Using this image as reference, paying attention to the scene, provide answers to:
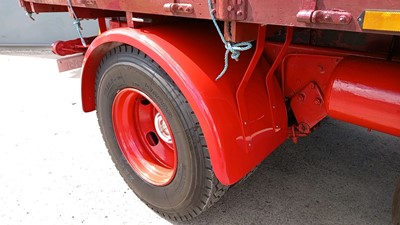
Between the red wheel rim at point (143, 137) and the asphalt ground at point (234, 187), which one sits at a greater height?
the red wheel rim at point (143, 137)

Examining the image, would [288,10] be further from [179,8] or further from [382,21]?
[179,8]

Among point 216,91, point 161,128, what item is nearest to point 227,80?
point 216,91

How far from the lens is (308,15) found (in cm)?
107

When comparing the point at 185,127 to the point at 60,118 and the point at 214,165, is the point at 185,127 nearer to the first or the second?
the point at 214,165

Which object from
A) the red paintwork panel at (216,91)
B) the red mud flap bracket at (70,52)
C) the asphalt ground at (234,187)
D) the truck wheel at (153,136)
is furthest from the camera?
the red mud flap bracket at (70,52)

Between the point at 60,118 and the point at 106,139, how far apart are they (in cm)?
167

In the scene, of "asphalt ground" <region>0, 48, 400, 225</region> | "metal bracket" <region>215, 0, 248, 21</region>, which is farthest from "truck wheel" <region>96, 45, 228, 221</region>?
"metal bracket" <region>215, 0, 248, 21</region>

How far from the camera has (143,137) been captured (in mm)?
2414

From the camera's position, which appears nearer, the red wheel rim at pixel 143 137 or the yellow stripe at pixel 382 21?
the yellow stripe at pixel 382 21

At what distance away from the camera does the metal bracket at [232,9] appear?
126cm

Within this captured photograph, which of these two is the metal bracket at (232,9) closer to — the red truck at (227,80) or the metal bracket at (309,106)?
the red truck at (227,80)

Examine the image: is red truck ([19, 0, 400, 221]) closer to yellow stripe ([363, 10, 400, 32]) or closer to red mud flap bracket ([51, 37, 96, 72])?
yellow stripe ([363, 10, 400, 32])

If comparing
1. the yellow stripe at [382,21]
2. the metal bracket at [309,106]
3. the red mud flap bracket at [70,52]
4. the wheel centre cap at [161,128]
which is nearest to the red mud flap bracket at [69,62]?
the red mud flap bracket at [70,52]

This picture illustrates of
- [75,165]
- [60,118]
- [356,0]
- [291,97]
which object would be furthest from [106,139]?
[356,0]
